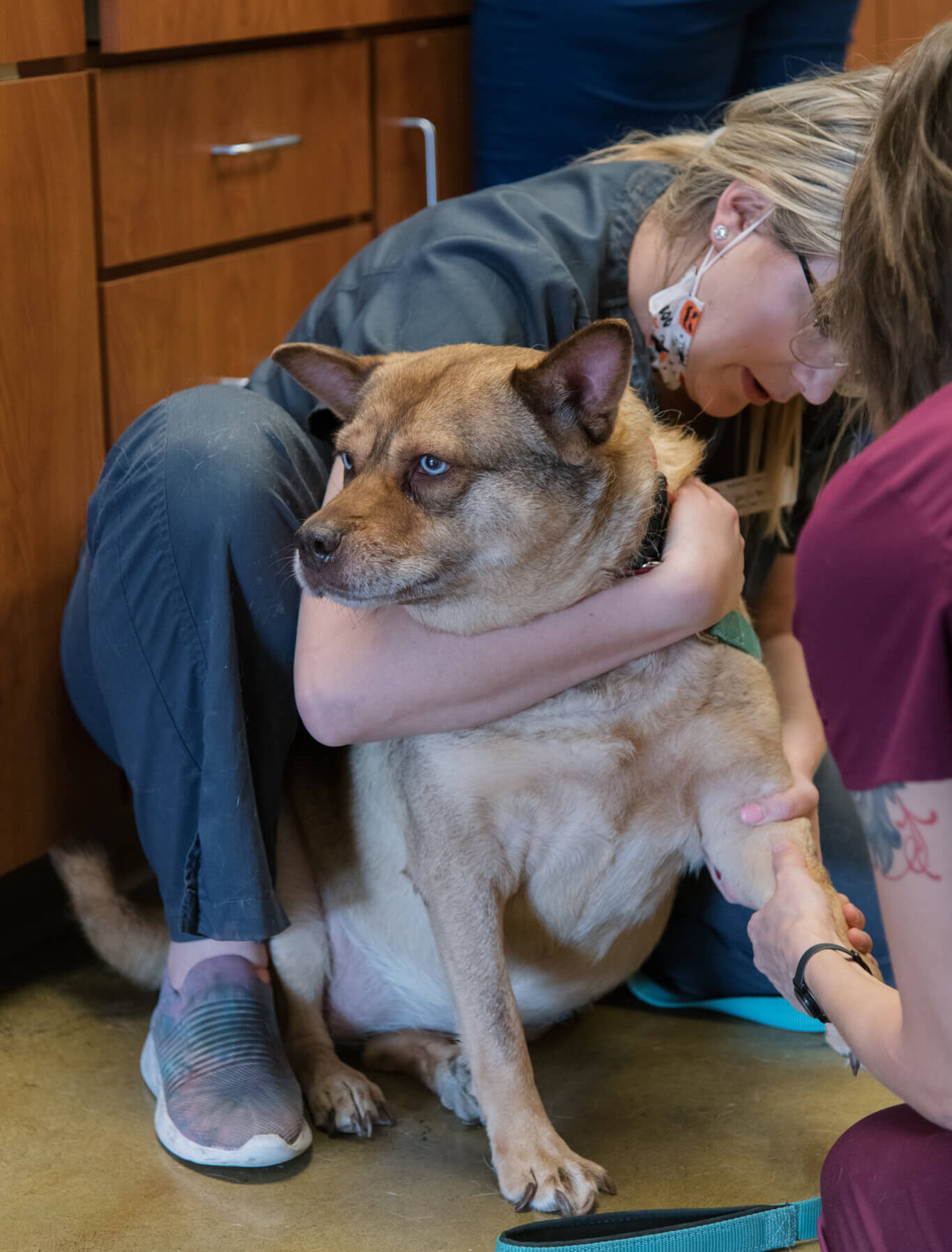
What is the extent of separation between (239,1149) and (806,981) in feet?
2.33

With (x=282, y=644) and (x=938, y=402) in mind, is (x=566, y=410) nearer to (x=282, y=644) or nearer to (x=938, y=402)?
(x=282, y=644)

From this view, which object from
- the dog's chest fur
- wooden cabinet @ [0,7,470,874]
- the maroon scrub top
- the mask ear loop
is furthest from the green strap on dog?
wooden cabinet @ [0,7,470,874]

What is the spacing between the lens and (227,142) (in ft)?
6.53

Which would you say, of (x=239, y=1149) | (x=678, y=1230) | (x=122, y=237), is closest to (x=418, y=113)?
(x=122, y=237)

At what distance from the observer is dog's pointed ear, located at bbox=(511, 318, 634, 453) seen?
4.17 feet

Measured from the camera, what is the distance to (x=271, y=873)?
5.27 ft

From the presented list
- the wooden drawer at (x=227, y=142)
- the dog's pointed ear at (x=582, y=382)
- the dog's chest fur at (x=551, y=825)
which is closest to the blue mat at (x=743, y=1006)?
the dog's chest fur at (x=551, y=825)

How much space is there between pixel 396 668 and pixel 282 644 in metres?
0.20

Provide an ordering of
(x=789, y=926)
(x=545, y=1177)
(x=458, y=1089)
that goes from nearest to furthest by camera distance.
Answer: (x=789, y=926), (x=545, y=1177), (x=458, y=1089)

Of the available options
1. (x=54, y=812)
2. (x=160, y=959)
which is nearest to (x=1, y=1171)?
(x=160, y=959)

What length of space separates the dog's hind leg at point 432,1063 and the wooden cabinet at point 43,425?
0.56 m

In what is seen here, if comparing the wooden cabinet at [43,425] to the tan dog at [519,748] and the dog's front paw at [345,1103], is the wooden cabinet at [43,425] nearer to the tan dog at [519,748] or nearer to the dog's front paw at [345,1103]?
the tan dog at [519,748]

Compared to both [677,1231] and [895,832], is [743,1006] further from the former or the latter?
[895,832]

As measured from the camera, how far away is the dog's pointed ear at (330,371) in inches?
58.8
